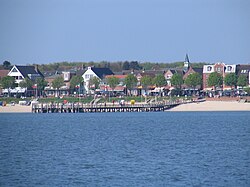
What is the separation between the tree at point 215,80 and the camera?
128625mm

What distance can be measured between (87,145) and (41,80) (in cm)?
8901

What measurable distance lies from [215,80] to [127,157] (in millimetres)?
85626

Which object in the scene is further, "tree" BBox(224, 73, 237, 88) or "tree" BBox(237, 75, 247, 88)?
"tree" BBox(224, 73, 237, 88)

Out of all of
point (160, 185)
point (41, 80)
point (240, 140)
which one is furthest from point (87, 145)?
point (41, 80)

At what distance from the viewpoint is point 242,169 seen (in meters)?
38.4

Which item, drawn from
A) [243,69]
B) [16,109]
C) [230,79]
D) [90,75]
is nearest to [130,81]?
[90,75]

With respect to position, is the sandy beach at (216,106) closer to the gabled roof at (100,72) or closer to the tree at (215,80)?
the tree at (215,80)

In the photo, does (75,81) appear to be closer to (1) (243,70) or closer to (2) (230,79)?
(2) (230,79)

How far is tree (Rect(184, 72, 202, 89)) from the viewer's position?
430 ft

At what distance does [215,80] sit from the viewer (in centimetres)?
12850

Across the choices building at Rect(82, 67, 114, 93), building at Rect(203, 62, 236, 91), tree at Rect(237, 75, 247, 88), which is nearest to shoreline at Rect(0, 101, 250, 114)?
tree at Rect(237, 75, 247, 88)

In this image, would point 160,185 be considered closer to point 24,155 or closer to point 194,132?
point 24,155

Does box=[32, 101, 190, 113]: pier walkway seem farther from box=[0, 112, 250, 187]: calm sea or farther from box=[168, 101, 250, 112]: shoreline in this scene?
box=[0, 112, 250, 187]: calm sea

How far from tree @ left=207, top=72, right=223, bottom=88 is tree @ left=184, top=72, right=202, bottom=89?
8.26 feet
